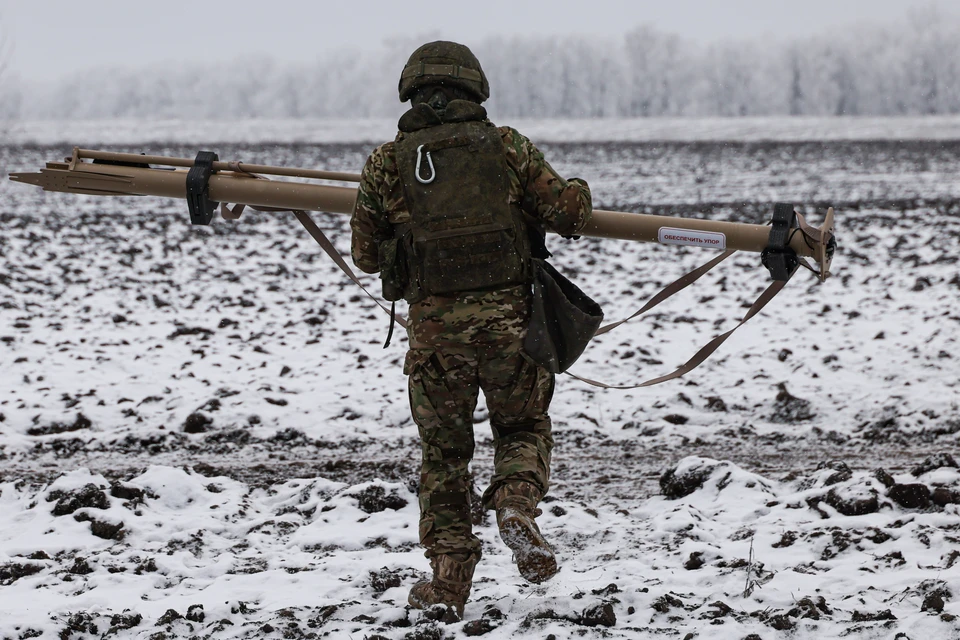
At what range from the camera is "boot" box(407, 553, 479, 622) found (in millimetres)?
3748

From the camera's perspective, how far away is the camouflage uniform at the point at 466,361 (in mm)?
3764

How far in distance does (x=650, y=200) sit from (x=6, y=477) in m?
15.0

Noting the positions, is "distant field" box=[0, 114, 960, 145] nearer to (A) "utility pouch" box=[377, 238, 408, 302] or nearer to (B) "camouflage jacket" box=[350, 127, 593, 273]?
(B) "camouflage jacket" box=[350, 127, 593, 273]

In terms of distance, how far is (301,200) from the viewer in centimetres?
450

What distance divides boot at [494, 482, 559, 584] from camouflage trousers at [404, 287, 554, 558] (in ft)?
0.35

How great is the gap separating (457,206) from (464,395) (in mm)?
777

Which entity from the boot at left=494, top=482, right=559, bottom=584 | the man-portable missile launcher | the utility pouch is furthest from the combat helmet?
the boot at left=494, top=482, right=559, bottom=584

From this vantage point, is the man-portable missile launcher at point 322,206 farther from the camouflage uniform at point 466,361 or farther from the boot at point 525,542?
the boot at point 525,542

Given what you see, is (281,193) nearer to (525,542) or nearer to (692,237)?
(692,237)

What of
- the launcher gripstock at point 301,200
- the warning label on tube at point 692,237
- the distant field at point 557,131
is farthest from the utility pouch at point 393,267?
the distant field at point 557,131

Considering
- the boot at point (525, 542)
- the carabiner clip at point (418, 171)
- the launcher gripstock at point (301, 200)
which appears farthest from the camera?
the launcher gripstock at point (301, 200)

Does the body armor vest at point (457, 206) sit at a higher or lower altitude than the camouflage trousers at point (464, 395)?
higher

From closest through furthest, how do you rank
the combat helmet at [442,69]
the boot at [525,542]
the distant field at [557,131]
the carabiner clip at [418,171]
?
the boot at [525,542]
the carabiner clip at [418,171]
the combat helmet at [442,69]
the distant field at [557,131]

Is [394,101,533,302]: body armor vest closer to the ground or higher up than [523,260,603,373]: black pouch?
higher up
